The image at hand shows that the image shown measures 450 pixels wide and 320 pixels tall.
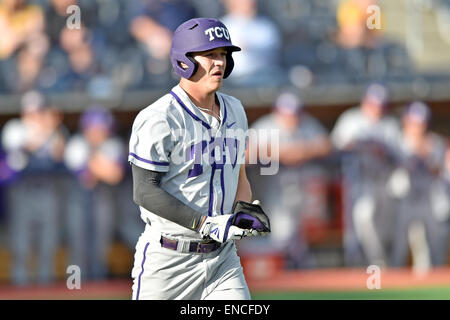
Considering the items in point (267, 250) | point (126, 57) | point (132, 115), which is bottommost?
point (267, 250)

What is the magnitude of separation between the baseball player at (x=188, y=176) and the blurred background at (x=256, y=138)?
17.9 ft

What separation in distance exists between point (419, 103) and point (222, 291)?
7079mm

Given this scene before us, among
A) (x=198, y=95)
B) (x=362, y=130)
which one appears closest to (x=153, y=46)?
(x=362, y=130)

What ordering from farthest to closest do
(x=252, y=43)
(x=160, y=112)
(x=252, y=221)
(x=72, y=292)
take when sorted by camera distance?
(x=252, y=43) < (x=72, y=292) < (x=160, y=112) < (x=252, y=221)

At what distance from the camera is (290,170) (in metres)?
10.3

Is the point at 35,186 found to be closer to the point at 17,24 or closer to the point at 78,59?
the point at 78,59

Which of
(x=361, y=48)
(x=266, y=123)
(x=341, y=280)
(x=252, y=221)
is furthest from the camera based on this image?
(x=361, y=48)

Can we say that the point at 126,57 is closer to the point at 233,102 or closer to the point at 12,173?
the point at 12,173

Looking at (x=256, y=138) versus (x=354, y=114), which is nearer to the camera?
(x=256, y=138)

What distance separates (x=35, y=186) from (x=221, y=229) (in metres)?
6.34

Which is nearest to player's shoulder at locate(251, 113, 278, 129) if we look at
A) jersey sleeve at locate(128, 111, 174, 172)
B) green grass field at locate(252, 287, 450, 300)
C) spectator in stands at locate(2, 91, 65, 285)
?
green grass field at locate(252, 287, 450, 300)

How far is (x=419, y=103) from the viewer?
1070 centimetres
